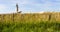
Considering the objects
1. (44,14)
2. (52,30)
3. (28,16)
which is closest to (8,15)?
(28,16)

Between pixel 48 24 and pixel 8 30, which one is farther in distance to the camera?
pixel 48 24

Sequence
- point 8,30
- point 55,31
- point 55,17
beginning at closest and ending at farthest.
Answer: point 55,31 < point 8,30 < point 55,17

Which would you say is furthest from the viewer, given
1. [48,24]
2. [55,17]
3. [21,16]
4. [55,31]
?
[21,16]

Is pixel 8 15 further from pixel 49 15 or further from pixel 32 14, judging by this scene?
pixel 49 15

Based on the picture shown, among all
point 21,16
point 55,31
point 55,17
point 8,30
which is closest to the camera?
point 55,31

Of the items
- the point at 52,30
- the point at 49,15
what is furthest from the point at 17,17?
the point at 52,30

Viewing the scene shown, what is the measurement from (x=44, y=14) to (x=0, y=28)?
4623mm

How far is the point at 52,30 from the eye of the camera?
9.14 m

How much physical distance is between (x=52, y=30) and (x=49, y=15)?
204 inches

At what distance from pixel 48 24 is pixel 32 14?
3930mm

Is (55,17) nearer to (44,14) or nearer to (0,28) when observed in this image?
(44,14)

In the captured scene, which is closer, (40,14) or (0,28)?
(0,28)

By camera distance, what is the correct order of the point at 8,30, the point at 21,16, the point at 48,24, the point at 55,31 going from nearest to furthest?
the point at 55,31
the point at 8,30
the point at 48,24
the point at 21,16

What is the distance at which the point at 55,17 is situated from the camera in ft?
45.5
